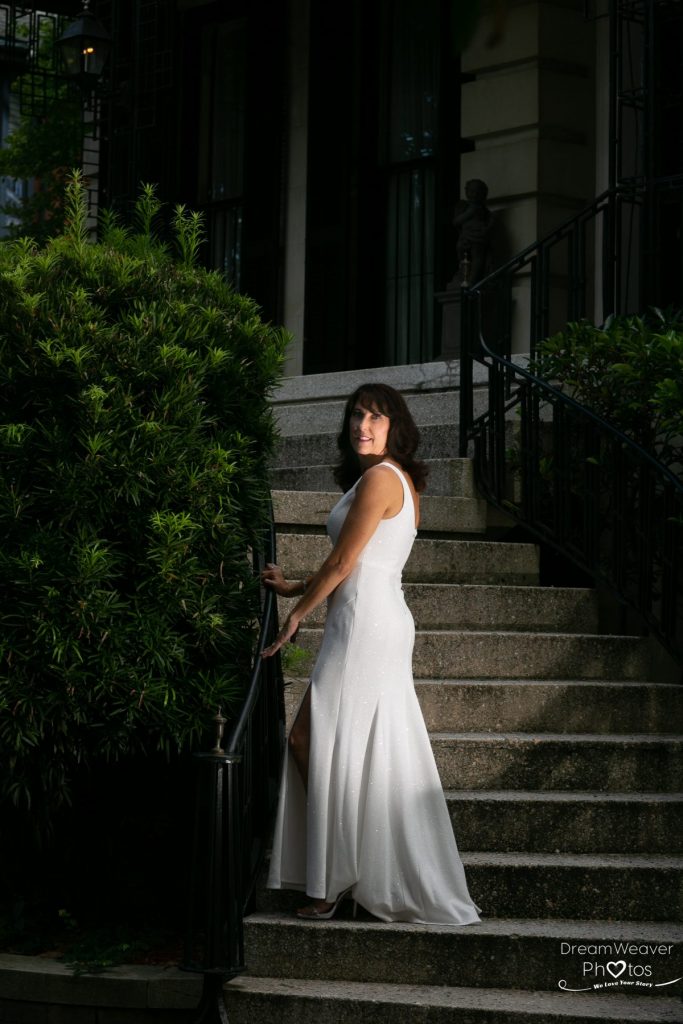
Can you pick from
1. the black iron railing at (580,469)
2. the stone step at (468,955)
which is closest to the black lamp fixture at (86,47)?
the black iron railing at (580,469)

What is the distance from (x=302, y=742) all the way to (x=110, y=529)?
1.12 m

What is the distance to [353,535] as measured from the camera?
548 cm

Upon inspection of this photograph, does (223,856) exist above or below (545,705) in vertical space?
below

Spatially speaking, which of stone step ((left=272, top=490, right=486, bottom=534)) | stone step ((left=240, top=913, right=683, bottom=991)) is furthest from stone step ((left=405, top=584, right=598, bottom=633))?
stone step ((left=240, top=913, right=683, bottom=991))

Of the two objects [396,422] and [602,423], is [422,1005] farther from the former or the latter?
[602,423]

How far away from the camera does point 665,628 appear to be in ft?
23.4

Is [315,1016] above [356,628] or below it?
below

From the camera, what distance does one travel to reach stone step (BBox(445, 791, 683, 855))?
596 cm

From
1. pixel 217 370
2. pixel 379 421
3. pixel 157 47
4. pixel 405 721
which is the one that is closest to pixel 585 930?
pixel 405 721

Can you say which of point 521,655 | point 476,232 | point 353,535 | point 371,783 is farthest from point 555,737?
point 476,232

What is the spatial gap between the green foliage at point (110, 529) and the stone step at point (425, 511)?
143 centimetres

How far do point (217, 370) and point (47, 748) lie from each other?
64.8 inches

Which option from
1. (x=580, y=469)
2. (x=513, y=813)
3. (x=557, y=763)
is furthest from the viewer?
(x=580, y=469)

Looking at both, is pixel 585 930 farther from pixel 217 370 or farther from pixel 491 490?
pixel 491 490
